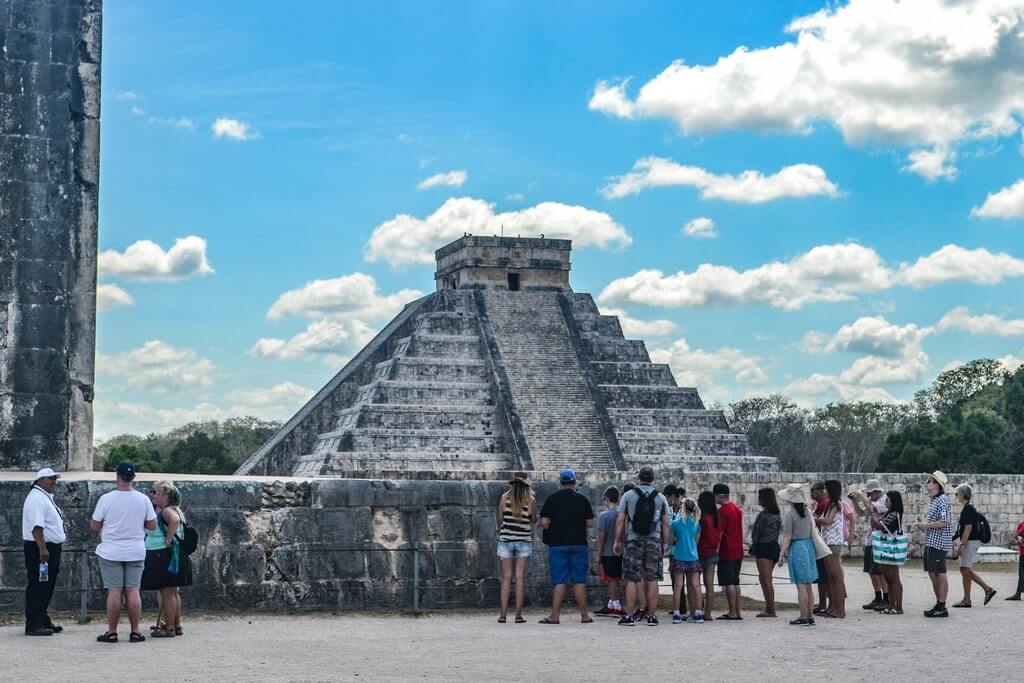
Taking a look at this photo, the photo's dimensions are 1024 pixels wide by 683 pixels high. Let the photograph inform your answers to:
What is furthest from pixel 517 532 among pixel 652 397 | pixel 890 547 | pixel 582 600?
pixel 652 397

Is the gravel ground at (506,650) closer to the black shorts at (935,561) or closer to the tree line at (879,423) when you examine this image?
the black shorts at (935,561)

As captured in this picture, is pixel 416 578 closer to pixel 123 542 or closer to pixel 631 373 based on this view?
pixel 123 542

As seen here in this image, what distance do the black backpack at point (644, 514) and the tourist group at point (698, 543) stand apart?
0.4 inches

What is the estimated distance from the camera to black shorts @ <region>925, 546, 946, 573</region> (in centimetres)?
1228

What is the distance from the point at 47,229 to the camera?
1225 centimetres

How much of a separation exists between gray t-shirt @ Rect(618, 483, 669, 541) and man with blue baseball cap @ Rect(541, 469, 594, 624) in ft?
0.91

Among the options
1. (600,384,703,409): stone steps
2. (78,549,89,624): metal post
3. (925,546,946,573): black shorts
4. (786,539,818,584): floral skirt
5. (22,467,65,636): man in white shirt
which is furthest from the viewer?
(600,384,703,409): stone steps

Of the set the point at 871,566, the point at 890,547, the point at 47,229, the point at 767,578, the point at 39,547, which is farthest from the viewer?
the point at 871,566

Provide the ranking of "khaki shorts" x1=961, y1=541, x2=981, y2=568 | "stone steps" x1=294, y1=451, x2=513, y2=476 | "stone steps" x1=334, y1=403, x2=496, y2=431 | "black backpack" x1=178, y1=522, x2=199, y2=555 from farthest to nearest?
"stone steps" x1=334, y1=403, x2=496, y2=431, "stone steps" x1=294, y1=451, x2=513, y2=476, "khaki shorts" x1=961, y1=541, x2=981, y2=568, "black backpack" x1=178, y1=522, x2=199, y2=555

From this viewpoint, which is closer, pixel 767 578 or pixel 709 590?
pixel 709 590

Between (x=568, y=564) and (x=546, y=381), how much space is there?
34.6 meters

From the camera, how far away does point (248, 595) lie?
37.7 feet

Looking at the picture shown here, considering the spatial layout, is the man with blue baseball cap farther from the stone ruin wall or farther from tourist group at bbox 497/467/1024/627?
the stone ruin wall

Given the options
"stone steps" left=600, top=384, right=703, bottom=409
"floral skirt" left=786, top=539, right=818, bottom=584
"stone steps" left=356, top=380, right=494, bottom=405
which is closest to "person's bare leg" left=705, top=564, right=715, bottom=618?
"floral skirt" left=786, top=539, right=818, bottom=584
